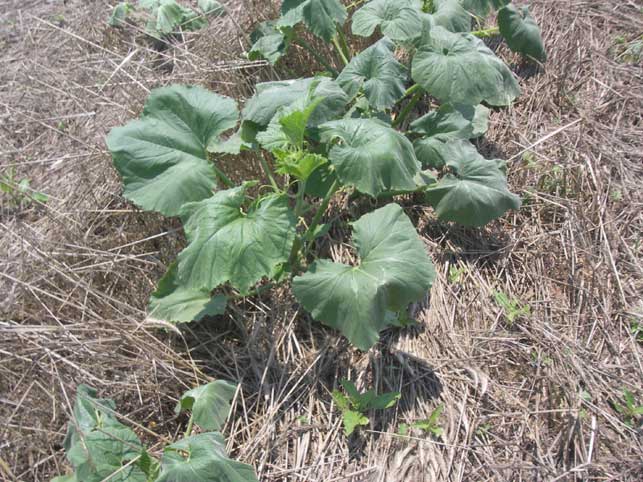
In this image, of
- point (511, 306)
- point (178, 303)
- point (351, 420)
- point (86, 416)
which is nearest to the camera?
point (86, 416)

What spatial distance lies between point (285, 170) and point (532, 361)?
137cm

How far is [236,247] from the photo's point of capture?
2.10 metres

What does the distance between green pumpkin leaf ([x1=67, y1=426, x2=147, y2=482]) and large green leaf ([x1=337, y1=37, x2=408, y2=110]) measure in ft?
6.23

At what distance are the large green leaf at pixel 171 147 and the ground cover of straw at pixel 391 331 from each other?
0.36m

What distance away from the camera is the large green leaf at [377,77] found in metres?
2.78

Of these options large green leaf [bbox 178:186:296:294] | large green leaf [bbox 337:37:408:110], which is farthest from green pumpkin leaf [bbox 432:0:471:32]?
large green leaf [bbox 178:186:296:294]

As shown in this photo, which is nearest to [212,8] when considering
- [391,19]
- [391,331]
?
[391,19]

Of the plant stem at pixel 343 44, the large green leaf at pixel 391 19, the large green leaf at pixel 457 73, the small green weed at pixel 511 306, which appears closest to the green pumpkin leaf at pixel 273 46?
the plant stem at pixel 343 44

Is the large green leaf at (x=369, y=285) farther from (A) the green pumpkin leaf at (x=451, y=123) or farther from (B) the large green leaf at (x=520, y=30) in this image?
(B) the large green leaf at (x=520, y=30)

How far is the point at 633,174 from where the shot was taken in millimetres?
3031

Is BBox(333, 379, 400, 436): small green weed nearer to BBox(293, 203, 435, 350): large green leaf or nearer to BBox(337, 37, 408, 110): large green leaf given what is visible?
BBox(293, 203, 435, 350): large green leaf

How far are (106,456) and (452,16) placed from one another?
291 centimetres

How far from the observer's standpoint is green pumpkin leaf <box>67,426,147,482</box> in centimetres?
186

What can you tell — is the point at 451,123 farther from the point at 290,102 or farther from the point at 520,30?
the point at 520,30
